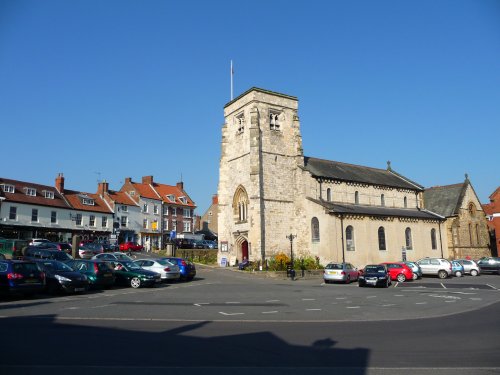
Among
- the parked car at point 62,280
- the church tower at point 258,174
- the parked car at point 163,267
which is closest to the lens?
the parked car at point 62,280

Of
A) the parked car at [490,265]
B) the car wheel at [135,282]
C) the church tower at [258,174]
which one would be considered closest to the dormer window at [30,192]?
the church tower at [258,174]

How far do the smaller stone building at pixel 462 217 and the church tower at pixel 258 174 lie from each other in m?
22.4

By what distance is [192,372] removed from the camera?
7.24 meters

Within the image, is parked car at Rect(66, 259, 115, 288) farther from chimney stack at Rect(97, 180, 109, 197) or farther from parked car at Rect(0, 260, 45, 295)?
chimney stack at Rect(97, 180, 109, 197)

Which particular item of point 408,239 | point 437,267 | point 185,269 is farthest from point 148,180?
point 437,267

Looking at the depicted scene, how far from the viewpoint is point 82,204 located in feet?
192

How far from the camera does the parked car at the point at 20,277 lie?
1741 cm

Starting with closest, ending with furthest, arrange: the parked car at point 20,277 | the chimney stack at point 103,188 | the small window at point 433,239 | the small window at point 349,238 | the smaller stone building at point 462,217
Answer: the parked car at point 20,277
the small window at point 349,238
the small window at point 433,239
the smaller stone building at point 462,217
the chimney stack at point 103,188

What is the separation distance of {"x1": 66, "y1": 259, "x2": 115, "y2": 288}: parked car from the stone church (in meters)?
17.2

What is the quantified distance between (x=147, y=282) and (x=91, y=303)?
681 cm

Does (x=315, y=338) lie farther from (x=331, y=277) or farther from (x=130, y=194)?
(x=130, y=194)

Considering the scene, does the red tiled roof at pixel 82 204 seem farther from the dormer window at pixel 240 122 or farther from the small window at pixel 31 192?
the dormer window at pixel 240 122

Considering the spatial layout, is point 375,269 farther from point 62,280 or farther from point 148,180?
point 148,180

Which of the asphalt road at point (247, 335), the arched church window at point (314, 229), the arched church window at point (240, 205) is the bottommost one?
the asphalt road at point (247, 335)
